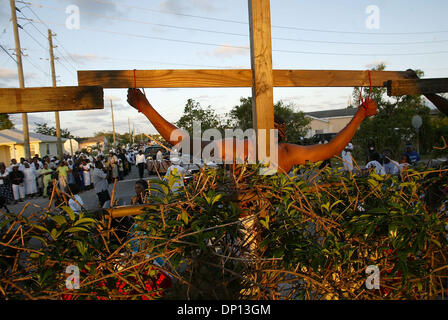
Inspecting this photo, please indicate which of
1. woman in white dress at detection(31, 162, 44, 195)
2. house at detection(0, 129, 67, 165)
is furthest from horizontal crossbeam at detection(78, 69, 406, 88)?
house at detection(0, 129, 67, 165)

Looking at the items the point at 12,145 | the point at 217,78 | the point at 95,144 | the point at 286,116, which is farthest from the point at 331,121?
the point at 217,78

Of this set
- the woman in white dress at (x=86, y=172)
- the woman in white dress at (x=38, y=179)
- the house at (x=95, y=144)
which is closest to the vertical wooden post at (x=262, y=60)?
the woman in white dress at (x=38, y=179)

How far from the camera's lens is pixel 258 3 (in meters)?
2.22

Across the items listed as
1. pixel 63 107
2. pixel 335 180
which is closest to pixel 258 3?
pixel 335 180

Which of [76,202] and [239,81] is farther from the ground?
[239,81]

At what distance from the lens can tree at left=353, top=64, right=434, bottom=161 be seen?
21.3m

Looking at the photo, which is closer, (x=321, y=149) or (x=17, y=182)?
(x=321, y=149)

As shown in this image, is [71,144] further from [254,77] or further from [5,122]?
[5,122]

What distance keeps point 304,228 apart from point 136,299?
3.14 ft

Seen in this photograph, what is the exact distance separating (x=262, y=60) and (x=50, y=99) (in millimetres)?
1444

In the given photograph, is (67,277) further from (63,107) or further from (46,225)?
(63,107)

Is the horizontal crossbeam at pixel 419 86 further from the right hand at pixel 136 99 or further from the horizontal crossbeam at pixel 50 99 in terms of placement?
the horizontal crossbeam at pixel 50 99

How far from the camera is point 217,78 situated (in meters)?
2.20

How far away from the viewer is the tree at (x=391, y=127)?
21.3 meters
